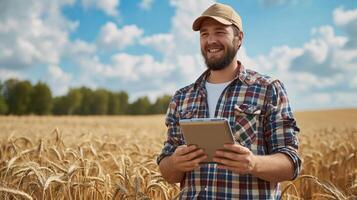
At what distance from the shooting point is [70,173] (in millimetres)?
3086

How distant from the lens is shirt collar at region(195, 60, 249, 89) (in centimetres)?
286

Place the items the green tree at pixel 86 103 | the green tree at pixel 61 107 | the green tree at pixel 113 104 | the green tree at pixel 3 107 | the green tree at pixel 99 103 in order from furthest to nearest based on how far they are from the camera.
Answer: the green tree at pixel 113 104 < the green tree at pixel 86 103 < the green tree at pixel 99 103 < the green tree at pixel 61 107 < the green tree at pixel 3 107

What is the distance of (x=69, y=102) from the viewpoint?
8050 cm

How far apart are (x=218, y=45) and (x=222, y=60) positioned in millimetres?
99

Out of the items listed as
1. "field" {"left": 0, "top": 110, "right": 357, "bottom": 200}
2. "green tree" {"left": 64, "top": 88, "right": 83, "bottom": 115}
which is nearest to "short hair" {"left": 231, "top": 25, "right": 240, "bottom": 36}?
"field" {"left": 0, "top": 110, "right": 357, "bottom": 200}

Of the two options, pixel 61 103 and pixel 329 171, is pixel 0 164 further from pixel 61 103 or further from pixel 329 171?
pixel 61 103

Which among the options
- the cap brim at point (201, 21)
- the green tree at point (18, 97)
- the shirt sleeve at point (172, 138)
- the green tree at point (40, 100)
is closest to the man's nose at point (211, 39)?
the cap brim at point (201, 21)

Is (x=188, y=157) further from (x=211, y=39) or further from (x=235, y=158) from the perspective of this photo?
(x=211, y=39)

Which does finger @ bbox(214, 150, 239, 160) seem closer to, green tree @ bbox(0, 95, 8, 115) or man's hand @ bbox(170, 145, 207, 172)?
man's hand @ bbox(170, 145, 207, 172)

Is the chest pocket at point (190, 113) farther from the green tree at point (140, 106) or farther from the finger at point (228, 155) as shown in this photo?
the green tree at point (140, 106)

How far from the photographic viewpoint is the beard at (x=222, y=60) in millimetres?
2801

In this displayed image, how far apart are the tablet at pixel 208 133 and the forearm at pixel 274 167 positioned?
25cm

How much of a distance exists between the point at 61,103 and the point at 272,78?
8189cm

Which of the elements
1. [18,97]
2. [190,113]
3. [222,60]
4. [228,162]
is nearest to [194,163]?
[228,162]
